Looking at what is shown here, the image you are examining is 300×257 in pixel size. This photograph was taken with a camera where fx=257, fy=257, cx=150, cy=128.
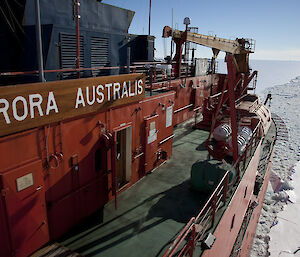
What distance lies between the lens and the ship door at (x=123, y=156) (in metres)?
8.10

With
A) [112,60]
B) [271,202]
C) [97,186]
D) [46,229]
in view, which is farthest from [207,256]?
[271,202]

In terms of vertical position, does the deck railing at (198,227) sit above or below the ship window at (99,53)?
below

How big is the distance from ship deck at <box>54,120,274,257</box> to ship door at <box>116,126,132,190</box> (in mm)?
424

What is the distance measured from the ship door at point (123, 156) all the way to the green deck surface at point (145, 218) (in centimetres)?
44

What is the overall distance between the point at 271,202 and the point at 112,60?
752 inches

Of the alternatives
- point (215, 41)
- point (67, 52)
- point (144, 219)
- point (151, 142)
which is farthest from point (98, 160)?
point (215, 41)

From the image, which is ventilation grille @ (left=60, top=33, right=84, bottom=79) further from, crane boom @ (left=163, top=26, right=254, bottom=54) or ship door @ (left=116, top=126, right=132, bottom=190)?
crane boom @ (left=163, top=26, right=254, bottom=54)

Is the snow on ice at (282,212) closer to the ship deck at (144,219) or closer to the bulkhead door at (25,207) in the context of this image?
the ship deck at (144,219)

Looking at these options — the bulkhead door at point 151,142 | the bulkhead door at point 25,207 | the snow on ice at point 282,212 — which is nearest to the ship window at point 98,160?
the bulkhead door at point 25,207

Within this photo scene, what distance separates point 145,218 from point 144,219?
5 cm

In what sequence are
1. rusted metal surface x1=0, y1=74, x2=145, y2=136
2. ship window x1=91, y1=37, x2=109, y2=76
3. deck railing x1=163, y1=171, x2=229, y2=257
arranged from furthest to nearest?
ship window x1=91, y1=37, x2=109, y2=76
deck railing x1=163, y1=171, x2=229, y2=257
rusted metal surface x1=0, y1=74, x2=145, y2=136

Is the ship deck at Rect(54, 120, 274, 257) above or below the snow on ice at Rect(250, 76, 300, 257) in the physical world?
above

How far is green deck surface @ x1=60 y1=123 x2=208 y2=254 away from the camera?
598cm

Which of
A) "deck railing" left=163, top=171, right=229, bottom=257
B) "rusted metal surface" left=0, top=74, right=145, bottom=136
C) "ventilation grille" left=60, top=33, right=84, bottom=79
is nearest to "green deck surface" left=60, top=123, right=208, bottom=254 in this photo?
"deck railing" left=163, top=171, right=229, bottom=257
